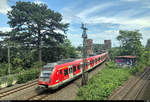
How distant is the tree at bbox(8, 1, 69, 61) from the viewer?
25.9 meters

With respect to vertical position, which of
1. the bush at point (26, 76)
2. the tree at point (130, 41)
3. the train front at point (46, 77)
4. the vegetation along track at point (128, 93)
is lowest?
the vegetation along track at point (128, 93)

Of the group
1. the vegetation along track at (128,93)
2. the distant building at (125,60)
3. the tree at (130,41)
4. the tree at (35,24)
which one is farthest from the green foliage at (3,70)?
the tree at (130,41)

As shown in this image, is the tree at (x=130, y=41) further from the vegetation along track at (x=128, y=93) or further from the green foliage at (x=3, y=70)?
the green foliage at (x=3, y=70)

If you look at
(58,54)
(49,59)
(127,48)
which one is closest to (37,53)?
(49,59)

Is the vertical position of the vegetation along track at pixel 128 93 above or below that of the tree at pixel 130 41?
below

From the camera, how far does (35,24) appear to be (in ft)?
92.0

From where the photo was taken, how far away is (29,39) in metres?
26.5

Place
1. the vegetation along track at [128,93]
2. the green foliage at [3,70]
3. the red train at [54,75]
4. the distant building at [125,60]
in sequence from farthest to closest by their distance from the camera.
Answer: the distant building at [125,60] → the green foliage at [3,70] → the red train at [54,75] → the vegetation along track at [128,93]

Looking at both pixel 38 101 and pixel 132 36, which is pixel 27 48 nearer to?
pixel 38 101

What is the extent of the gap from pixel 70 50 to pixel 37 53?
49.2 feet

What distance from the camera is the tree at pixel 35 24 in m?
25.9

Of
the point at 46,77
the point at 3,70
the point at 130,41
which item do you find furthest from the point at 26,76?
the point at 130,41

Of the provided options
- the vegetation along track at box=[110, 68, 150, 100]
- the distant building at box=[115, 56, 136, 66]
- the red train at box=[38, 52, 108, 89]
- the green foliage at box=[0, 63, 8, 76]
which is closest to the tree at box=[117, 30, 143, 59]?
the distant building at box=[115, 56, 136, 66]

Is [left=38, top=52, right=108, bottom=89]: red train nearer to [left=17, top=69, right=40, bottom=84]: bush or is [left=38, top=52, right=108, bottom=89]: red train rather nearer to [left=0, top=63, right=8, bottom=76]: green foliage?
[left=17, top=69, right=40, bottom=84]: bush
